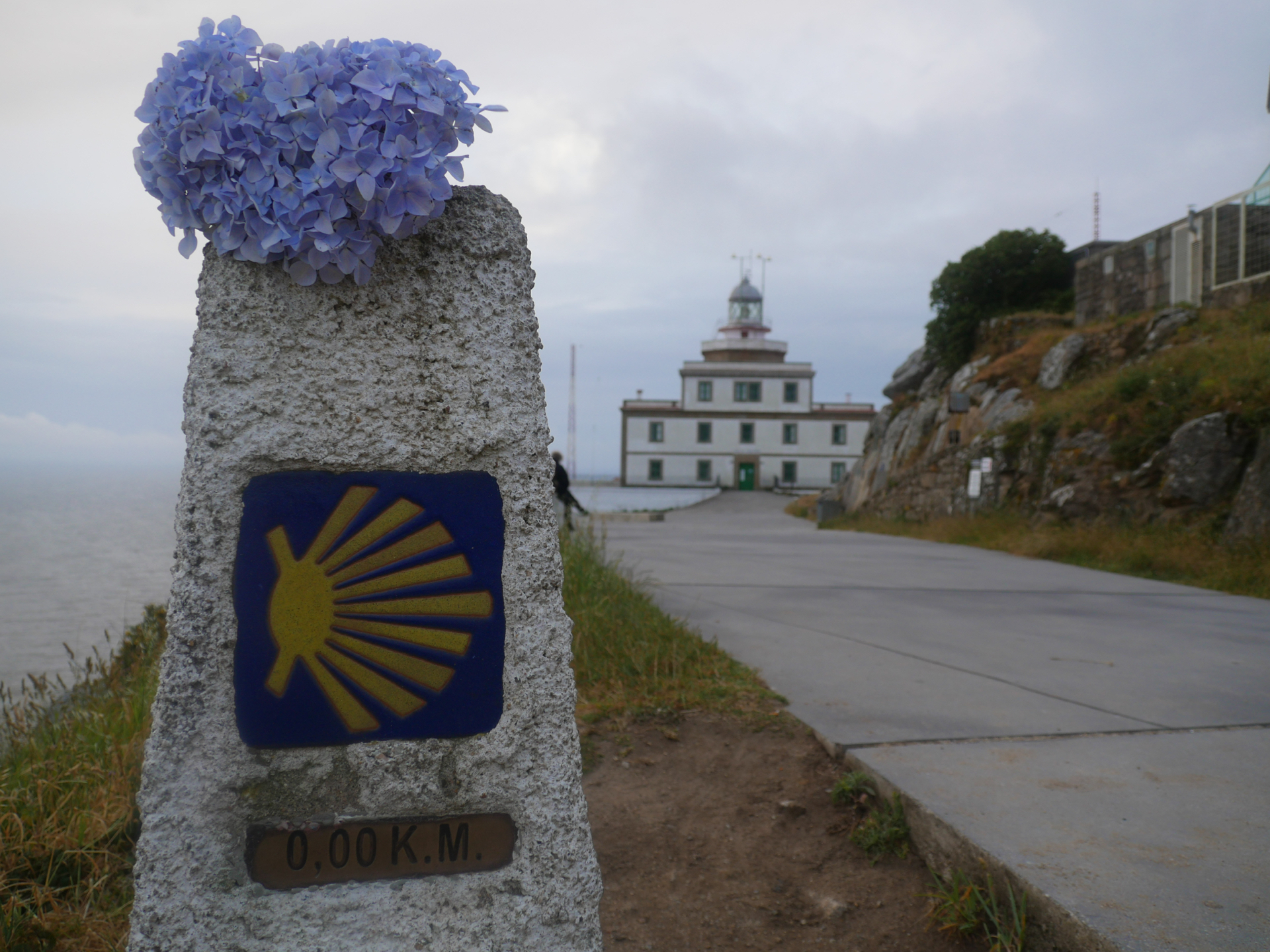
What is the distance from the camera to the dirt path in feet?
7.30

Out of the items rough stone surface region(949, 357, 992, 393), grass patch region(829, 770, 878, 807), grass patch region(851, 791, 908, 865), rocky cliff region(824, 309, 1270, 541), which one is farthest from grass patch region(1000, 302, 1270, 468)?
grass patch region(851, 791, 908, 865)

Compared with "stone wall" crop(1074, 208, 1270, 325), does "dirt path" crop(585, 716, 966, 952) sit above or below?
below

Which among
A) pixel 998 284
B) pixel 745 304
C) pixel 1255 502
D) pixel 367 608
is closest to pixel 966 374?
pixel 998 284

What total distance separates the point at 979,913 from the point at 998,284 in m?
19.9

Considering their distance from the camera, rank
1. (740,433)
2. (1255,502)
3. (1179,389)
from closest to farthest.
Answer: (1255,502) < (1179,389) < (740,433)

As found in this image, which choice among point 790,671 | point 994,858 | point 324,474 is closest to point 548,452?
point 324,474

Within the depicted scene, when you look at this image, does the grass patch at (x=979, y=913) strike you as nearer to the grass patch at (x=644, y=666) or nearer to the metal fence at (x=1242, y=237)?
the grass patch at (x=644, y=666)

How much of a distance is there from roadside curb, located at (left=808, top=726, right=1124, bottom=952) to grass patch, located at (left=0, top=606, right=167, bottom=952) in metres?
2.10

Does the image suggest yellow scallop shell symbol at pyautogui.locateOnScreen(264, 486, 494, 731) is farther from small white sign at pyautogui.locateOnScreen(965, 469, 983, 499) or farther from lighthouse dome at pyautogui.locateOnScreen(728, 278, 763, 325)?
lighthouse dome at pyautogui.locateOnScreen(728, 278, 763, 325)

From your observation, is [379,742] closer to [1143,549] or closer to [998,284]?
[1143,549]

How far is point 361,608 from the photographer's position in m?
1.69

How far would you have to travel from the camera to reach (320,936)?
1.64 m

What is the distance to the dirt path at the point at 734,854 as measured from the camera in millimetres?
2227

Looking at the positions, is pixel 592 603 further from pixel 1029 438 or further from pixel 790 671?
pixel 1029 438
